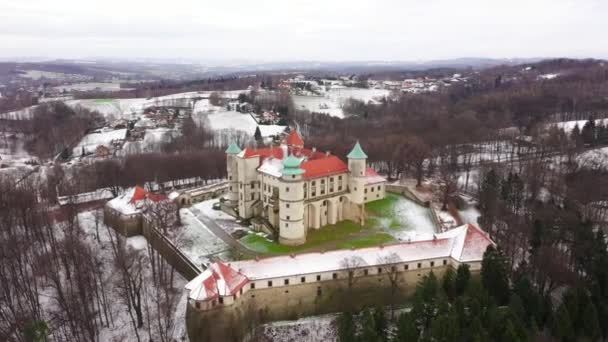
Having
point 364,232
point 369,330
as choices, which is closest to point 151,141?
point 364,232

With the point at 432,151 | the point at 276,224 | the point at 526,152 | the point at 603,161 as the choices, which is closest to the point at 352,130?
the point at 432,151

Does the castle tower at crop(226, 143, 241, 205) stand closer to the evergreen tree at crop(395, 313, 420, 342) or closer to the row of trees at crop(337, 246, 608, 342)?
the row of trees at crop(337, 246, 608, 342)

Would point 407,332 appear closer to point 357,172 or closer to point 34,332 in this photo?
point 357,172

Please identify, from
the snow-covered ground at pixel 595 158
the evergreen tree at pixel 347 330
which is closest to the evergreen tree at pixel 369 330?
the evergreen tree at pixel 347 330

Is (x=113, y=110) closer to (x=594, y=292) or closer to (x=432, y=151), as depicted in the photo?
(x=432, y=151)

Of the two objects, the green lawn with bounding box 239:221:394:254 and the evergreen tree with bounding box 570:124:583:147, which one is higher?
the evergreen tree with bounding box 570:124:583:147

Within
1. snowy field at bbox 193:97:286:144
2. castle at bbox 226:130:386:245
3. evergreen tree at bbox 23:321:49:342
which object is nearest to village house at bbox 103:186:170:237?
castle at bbox 226:130:386:245
